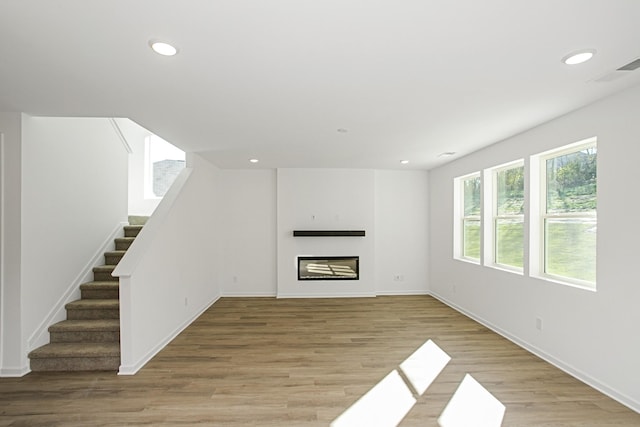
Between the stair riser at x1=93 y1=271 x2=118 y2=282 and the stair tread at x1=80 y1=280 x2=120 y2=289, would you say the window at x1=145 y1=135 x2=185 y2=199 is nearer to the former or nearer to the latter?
the stair riser at x1=93 y1=271 x2=118 y2=282

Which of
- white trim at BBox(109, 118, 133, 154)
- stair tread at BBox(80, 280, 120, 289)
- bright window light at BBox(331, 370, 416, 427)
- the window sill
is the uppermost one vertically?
white trim at BBox(109, 118, 133, 154)

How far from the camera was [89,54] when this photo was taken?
1.91 m

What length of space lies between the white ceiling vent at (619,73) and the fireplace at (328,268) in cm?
448

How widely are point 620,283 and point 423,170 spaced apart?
13.5 feet

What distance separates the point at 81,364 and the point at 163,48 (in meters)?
3.02

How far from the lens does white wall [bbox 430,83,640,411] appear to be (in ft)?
8.00

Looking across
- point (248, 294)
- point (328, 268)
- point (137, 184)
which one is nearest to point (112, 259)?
point (248, 294)

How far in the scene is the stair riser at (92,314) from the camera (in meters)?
3.49

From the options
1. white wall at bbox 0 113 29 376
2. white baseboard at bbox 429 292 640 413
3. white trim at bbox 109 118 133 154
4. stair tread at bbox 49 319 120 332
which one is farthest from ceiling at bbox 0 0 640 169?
white baseboard at bbox 429 292 640 413

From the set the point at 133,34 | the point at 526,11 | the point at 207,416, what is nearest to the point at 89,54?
the point at 133,34

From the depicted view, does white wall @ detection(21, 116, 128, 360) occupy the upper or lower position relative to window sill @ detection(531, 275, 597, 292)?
upper

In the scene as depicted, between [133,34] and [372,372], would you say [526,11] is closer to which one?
[133,34]

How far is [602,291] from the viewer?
2.66 metres

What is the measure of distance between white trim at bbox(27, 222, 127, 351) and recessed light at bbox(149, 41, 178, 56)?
3011mm
